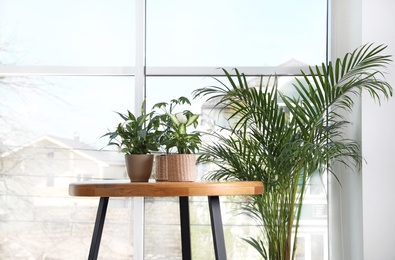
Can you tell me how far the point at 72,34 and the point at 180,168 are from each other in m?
1.56

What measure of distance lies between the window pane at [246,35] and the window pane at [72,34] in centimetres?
22

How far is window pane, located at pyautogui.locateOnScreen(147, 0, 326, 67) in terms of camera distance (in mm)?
3975

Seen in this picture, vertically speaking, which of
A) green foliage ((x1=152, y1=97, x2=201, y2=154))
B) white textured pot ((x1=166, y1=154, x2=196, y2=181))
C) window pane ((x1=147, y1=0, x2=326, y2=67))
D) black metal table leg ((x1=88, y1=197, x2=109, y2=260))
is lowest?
black metal table leg ((x1=88, y1=197, x2=109, y2=260))

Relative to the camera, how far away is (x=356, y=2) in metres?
3.70

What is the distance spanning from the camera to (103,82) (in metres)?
3.97

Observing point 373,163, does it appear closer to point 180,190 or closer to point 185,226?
point 185,226

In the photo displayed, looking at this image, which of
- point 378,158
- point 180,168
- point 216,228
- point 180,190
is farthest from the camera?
point 378,158

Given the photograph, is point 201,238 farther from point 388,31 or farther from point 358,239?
point 388,31

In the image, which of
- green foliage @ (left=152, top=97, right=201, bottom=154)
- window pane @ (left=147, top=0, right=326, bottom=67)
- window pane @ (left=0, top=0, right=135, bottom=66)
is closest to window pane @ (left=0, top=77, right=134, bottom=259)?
window pane @ (left=0, top=0, right=135, bottom=66)

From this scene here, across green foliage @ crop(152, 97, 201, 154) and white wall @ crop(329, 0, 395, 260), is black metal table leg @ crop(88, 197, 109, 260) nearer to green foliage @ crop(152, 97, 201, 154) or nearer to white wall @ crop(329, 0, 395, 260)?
green foliage @ crop(152, 97, 201, 154)

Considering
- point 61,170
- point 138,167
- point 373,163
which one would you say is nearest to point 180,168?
point 138,167

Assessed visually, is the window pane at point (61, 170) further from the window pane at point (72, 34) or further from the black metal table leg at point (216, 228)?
the black metal table leg at point (216, 228)

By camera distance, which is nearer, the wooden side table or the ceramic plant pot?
the wooden side table

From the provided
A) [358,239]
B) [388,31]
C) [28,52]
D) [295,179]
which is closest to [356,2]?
[388,31]
